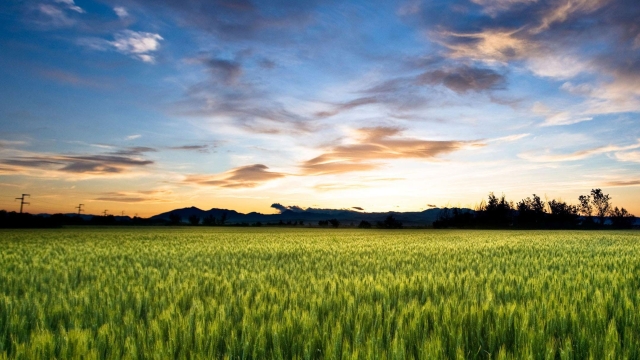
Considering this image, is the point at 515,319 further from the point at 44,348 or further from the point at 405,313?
the point at 44,348

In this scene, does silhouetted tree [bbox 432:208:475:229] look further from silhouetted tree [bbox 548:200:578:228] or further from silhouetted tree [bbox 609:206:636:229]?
silhouetted tree [bbox 609:206:636:229]

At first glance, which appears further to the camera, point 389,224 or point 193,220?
point 193,220

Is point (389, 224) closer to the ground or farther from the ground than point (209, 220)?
closer to the ground

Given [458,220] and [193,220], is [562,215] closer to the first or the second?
[458,220]

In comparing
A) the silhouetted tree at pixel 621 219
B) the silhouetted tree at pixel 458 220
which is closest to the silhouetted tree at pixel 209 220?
the silhouetted tree at pixel 458 220

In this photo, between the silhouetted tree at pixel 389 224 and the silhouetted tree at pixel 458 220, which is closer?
the silhouetted tree at pixel 389 224

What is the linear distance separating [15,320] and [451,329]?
4421 millimetres

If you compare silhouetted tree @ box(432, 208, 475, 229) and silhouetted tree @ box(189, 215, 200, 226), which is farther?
silhouetted tree @ box(189, 215, 200, 226)

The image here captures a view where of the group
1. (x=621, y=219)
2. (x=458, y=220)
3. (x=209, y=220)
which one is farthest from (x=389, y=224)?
(x=621, y=219)

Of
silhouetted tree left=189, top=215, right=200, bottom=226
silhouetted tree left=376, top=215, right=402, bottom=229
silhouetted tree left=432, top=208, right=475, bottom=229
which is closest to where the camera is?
silhouetted tree left=376, top=215, right=402, bottom=229

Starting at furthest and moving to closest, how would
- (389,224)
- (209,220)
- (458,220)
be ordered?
(209,220)
(458,220)
(389,224)

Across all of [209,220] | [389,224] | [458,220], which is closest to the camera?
[389,224]

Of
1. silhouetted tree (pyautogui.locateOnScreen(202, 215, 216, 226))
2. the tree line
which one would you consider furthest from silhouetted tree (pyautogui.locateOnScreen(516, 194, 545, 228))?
silhouetted tree (pyautogui.locateOnScreen(202, 215, 216, 226))

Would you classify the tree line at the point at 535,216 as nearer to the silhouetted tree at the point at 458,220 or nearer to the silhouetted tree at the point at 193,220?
the silhouetted tree at the point at 458,220
